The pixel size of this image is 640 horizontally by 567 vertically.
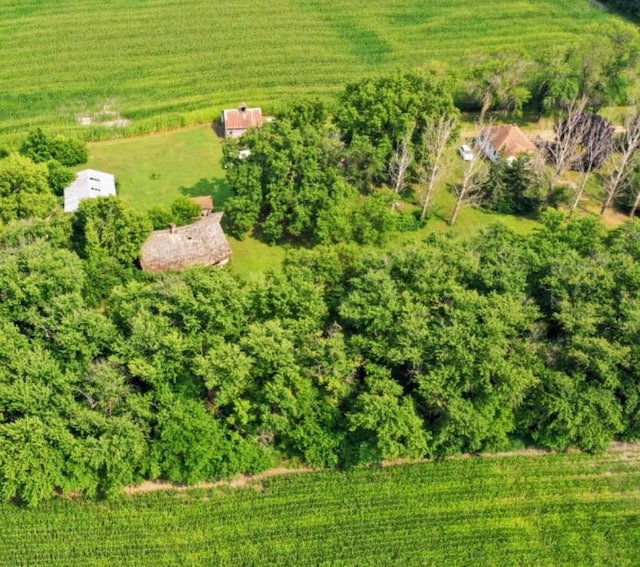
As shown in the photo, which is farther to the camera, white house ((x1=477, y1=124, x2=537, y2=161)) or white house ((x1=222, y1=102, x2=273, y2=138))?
white house ((x1=222, y1=102, x2=273, y2=138))

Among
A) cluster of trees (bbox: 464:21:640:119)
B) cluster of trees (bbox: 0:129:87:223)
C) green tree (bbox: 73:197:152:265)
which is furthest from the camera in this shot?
cluster of trees (bbox: 464:21:640:119)

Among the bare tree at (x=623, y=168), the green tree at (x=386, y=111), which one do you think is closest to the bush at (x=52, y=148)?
the green tree at (x=386, y=111)

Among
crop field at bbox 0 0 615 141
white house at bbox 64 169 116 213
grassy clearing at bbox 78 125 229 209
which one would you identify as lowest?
grassy clearing at bbox 78 125 229 209

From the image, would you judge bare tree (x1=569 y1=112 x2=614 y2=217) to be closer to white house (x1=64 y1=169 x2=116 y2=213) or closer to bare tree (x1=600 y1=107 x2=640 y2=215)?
bare tree (x1=600 y1=107 x2=640 y2=215)

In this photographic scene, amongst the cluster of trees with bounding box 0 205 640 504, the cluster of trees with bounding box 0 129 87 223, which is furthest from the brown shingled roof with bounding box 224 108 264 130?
the cluster of trees with bounding box 0 205 640 504

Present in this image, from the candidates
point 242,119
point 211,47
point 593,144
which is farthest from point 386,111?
point 211,47

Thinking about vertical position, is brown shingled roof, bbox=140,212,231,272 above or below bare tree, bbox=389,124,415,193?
below
